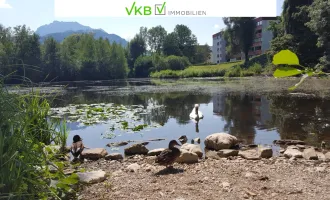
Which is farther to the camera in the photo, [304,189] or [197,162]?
[197,162]

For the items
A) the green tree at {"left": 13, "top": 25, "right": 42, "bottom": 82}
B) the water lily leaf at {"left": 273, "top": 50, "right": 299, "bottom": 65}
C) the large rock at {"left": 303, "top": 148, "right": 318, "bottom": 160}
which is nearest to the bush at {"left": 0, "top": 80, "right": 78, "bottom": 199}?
the water lily leaf at {"left": 273, "top": 50, "right": 299, "bottom": 65}

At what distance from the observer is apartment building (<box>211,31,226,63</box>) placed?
9512 cm

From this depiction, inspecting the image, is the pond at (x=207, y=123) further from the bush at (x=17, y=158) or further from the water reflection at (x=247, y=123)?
the bush at (x=17, y=158)

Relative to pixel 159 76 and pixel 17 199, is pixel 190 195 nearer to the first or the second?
pixel 17 199

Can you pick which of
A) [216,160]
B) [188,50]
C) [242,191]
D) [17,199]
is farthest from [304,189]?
[188,50]

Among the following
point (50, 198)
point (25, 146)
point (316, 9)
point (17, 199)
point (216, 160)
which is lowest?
point (216, 160)

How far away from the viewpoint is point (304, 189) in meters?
4.21

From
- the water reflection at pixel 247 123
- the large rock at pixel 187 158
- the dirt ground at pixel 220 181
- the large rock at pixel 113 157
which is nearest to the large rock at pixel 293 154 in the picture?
the dirt ground at pixel 220 181

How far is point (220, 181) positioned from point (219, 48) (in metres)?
98.2

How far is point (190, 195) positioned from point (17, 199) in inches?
90.6

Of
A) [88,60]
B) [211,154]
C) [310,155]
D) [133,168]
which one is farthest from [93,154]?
[88,60]

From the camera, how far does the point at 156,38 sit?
10200 centimetres

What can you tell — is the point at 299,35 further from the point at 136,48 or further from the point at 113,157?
the point at 136,48

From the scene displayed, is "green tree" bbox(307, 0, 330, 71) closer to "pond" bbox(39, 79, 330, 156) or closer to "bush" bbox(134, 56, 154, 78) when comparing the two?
"pond" bbox(39, 79, 330, 156)
